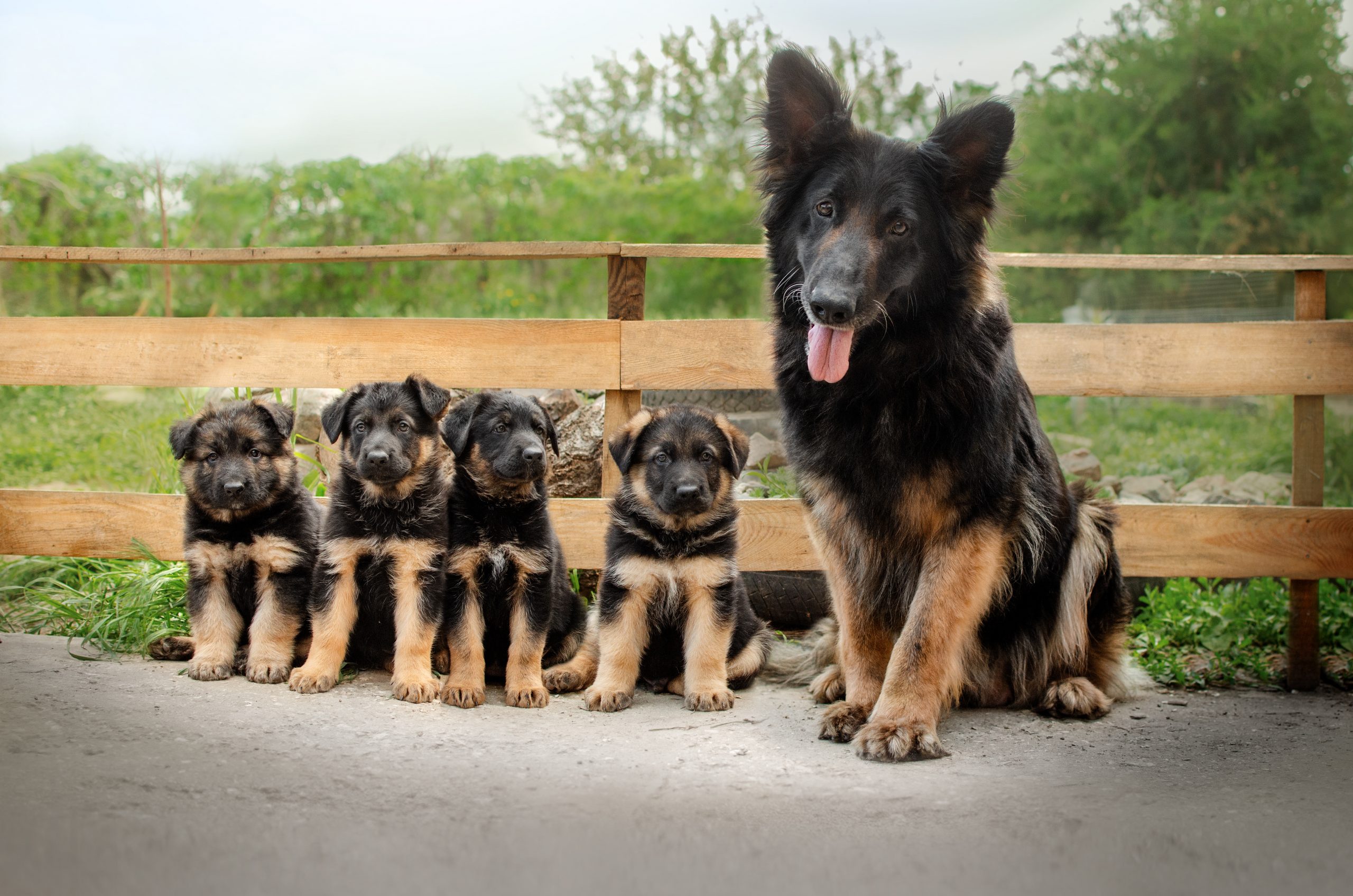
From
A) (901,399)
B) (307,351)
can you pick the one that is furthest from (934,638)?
(307,351)

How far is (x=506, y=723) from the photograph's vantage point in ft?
13.1

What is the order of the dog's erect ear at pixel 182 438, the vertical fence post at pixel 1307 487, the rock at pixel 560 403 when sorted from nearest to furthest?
the dog's erect ear at pixel 182 438
the vertical fence post at pixel 1307 487
the rock at pixel 560 403

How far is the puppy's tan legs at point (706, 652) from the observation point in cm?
429

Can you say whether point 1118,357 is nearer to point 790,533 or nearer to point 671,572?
point 790,533

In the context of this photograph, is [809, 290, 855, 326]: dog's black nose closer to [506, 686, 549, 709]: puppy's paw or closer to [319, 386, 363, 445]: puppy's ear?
[506, 686, 549, 709]: puppy's paw

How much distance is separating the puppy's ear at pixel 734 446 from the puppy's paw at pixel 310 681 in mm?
1974

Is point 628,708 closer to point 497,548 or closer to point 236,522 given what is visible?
point 497,548

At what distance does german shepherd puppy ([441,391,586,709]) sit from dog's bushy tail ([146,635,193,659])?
131cm

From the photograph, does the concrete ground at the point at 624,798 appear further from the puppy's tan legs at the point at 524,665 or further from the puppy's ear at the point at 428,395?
the puppy's ear at the point at 428,395

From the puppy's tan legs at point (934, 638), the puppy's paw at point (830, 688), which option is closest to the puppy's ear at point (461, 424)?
the puppy's paw at point (830, 688)

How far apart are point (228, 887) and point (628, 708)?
2.00 m

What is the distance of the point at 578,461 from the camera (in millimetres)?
6441

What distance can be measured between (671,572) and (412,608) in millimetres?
1135

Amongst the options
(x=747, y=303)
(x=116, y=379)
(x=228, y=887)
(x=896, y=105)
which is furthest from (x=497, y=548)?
(x=896, y=105)
